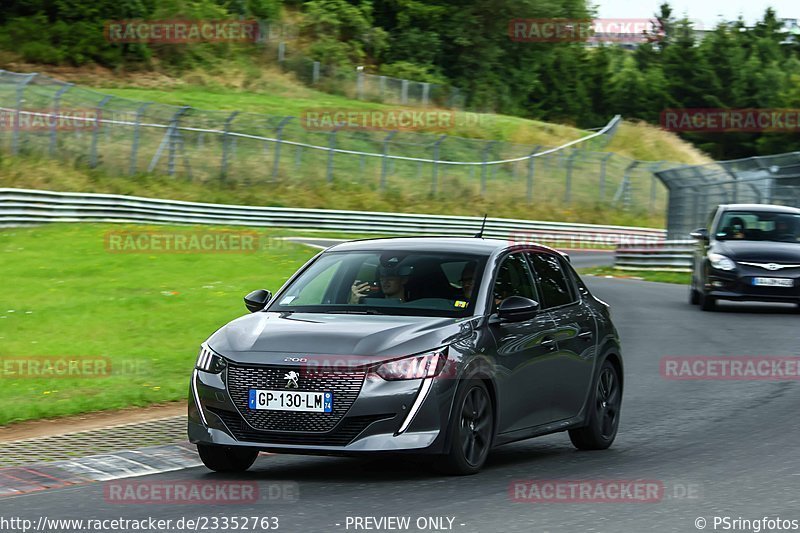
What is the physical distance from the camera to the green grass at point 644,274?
3297 centimetres

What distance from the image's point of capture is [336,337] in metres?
8.41

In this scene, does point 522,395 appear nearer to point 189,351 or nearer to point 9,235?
point 189,351

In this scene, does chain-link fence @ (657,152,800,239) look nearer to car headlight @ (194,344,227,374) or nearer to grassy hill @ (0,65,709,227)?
grassy hill @ (0,65,709,227)

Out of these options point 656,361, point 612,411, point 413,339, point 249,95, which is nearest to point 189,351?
point 656,361

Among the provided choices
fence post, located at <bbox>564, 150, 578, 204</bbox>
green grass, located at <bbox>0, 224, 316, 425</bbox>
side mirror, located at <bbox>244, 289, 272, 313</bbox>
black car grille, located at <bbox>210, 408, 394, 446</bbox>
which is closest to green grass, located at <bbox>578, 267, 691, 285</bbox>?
green grass, located at <bbox>0, 224, 316, 425</bbox>

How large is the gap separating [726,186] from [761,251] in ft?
52.7

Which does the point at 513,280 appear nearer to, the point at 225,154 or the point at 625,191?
the point at 225,154

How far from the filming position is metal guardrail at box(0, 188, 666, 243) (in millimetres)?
32438

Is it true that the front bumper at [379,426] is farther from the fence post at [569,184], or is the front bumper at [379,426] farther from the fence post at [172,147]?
the fence post at [569,184]

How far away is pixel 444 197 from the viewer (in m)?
50.7

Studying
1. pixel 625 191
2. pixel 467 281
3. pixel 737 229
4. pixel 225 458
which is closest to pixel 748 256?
pixel 737 229

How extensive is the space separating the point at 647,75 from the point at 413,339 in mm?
97422

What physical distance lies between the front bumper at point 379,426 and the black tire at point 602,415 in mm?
2242

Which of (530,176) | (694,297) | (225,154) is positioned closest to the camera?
(694,297)
